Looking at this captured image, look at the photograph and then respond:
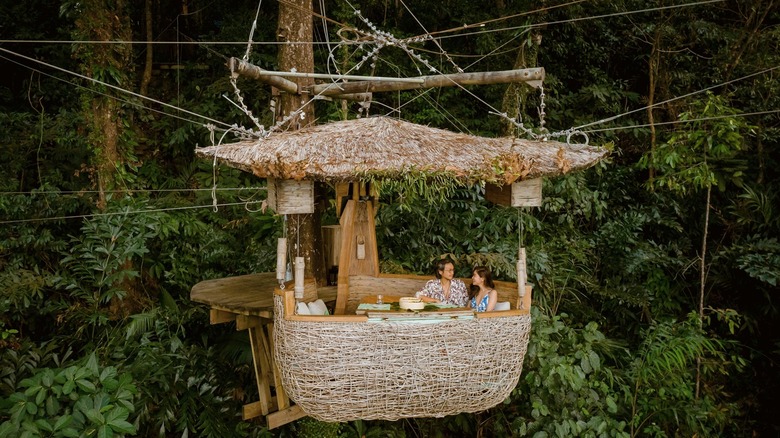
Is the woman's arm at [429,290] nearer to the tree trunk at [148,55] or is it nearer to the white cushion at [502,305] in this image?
the white cushion at [502,305]

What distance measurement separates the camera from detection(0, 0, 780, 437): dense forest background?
590cm

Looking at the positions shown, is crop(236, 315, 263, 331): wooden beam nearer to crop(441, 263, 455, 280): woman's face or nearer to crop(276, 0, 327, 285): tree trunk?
crop(276, 0, 327, 285): tree trunk

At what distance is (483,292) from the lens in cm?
473

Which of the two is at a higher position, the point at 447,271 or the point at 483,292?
the point at 447,271

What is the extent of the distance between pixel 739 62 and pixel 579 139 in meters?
1.96

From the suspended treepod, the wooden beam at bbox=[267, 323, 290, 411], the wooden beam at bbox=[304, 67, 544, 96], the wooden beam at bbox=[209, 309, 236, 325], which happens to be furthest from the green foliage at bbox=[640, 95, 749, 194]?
the wooden beam at bbox=[209, 309, 236, 325]

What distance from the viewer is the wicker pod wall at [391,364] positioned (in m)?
3.78

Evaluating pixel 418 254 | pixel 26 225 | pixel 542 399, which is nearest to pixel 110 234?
pixel 26 225

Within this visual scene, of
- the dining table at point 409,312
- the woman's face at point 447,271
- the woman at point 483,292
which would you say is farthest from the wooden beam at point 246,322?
the woman at point 483,292

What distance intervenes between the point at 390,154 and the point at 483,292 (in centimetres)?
140

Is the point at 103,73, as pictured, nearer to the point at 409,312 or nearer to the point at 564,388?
the point at 409,312

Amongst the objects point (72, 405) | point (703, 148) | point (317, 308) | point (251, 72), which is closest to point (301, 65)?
point (251, 72)

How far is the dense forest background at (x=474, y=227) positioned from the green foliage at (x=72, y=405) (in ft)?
0.07

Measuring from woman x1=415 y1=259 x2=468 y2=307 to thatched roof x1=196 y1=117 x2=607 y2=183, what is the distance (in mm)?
1094
